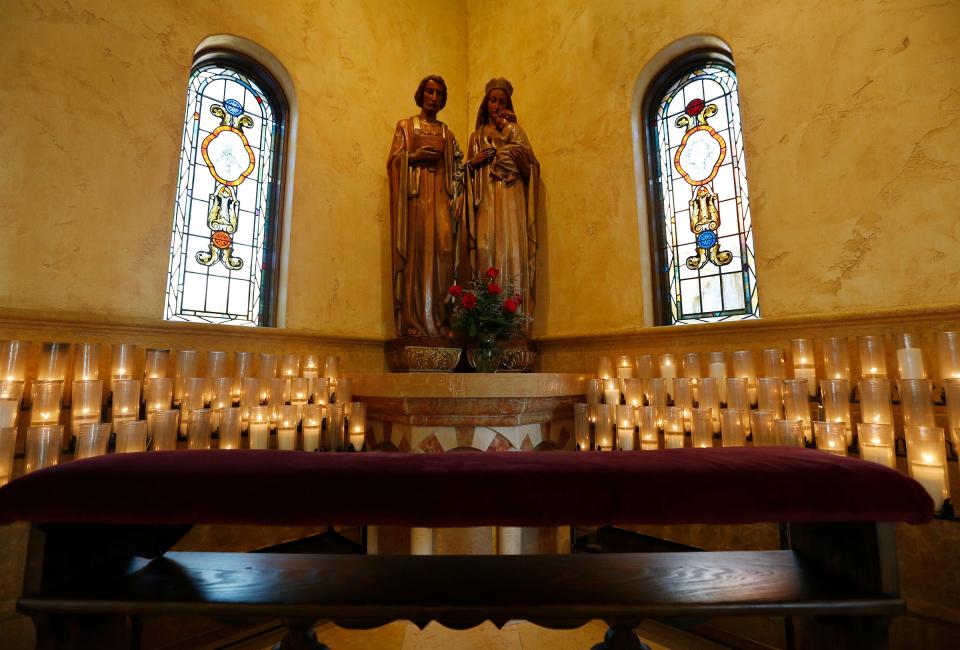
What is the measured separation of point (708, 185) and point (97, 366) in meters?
4.40

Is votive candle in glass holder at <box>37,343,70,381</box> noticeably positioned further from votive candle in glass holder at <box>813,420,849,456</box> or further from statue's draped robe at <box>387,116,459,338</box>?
votive candle in glass holder at <box>813,420,849,456</box>

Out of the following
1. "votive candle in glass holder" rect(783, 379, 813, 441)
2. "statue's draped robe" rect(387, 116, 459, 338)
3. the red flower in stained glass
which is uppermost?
the red flower in stained glass

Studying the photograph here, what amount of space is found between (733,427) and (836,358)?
2.37 feet

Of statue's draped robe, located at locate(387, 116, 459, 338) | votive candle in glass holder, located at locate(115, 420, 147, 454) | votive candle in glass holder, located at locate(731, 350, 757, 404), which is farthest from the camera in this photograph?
statue's draped robe, located at locate(387, 116, 459, 338)

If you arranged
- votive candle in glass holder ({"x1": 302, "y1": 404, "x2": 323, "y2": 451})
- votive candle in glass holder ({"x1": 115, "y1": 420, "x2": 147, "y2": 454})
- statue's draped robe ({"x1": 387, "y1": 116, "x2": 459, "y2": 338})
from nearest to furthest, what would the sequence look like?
1. votive candle in glass holder ({"x1": 115, "y1": 420, "x2": 147, "y2": 454})
2. votive candle in glass holder ({"x1": 302, "y1": 404, "x2": 323, "y2": 451})
3. statue's draped robe ({"x1": 387, "y1": 116, "x2": 459, "y2": 338})

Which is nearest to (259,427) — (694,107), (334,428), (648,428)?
(334,428)

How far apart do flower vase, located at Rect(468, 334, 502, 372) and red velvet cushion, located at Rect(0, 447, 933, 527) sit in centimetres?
238

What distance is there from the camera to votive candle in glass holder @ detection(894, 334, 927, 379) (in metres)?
2.18

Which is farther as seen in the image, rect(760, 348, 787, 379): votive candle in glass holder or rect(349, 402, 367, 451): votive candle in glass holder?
rect(349, 402, 367, 451): votive candle in glass holder

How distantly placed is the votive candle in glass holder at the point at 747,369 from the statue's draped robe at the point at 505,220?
1.70 m

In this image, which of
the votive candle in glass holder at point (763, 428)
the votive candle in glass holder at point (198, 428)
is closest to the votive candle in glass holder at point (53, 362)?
the votive candle in glass holder at point (198, 428)

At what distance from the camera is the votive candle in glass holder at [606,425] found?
2926 millimetres

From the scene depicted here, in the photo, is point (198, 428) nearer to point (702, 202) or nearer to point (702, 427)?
point (702, 427)

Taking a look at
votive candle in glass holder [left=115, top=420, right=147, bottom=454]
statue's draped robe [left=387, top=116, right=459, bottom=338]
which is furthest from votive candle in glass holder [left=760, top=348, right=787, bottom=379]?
votive candle in glass holder [left=115, top=420, right=147, bottom=454]
